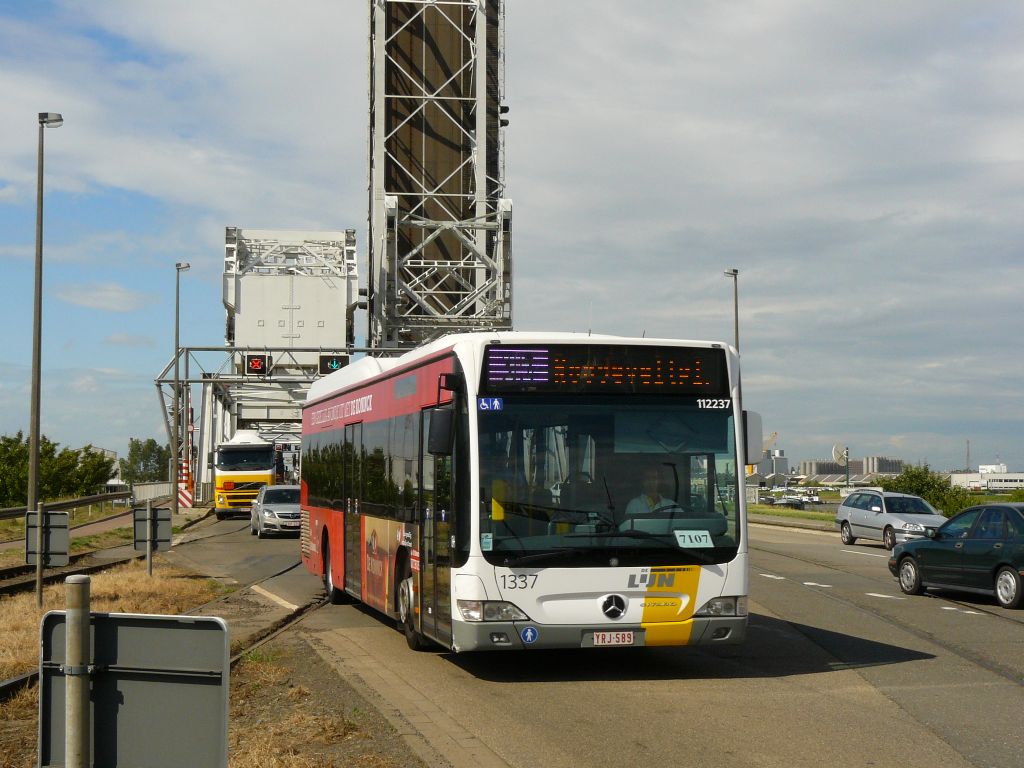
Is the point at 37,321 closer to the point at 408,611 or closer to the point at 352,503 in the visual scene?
the point at 352,503

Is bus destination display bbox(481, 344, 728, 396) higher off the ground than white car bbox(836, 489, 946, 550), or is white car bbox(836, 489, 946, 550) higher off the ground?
bus destination display bbox(481, 344, 728, 396)

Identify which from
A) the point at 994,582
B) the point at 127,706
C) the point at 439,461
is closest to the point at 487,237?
the point at 994,582

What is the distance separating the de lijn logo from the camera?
400 inches

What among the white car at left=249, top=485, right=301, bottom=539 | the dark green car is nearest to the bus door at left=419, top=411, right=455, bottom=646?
the dark green car

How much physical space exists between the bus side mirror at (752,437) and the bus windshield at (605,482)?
0.19m

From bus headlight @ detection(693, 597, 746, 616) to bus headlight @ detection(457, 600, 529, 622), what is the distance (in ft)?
4.86

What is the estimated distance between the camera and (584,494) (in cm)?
1019

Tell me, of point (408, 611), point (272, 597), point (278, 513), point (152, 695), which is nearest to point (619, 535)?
point (408, 611)

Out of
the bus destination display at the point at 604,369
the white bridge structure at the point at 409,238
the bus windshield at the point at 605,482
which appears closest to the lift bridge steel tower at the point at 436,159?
the white bridge structure at the point at 409,238

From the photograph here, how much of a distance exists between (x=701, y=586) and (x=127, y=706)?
6975 millimetres

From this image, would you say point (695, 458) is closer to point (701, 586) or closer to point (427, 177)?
→ point (701, 586)

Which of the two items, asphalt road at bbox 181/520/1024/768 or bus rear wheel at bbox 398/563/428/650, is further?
bus rear wheel at bbox 398/563/428/650

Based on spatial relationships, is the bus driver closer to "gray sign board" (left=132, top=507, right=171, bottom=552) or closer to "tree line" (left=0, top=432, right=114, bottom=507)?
"gray sign board" (left=132, top=507, right=171, bottom=552)

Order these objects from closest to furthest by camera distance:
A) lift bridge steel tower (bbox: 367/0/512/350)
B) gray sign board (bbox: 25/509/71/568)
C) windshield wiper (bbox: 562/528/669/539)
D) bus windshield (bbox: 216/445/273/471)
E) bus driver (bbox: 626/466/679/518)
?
1. windshield wiper (bbox: 562/528/669/539)
2. bus driver (bbox: 626/466/679/518)
3. gray sign board (bbox: 25/509/71/568)
4. lift bridge steel tower (bbox: 367/0/512/350)
5. bus windshield (bbox: 216/445/273/471)
